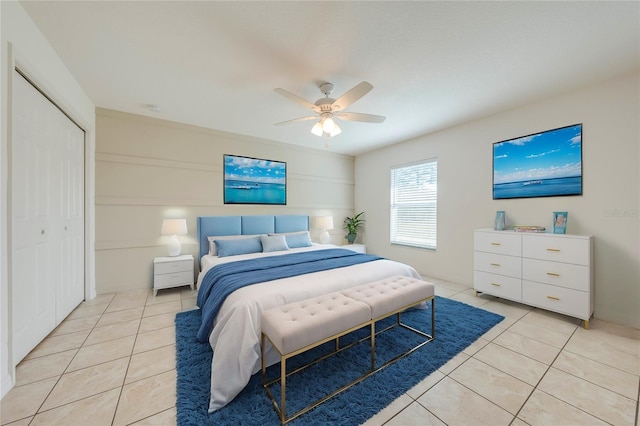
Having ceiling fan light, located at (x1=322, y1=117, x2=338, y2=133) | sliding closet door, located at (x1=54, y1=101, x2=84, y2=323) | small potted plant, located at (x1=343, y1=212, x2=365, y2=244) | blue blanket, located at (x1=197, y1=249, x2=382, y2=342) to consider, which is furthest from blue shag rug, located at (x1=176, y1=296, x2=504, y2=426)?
small potted plant, located at (x1=343, y1=212, x2=365, y2=244)

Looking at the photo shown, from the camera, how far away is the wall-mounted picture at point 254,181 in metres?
4.30

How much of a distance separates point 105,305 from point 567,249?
548 centimetres

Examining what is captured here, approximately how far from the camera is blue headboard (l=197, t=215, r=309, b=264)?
12.8 feet

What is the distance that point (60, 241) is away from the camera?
8.30ft

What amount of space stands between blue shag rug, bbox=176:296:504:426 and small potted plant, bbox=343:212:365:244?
3.06m

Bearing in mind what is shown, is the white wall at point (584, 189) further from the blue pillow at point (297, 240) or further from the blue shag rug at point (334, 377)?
the blue pillow at point (297, 240)

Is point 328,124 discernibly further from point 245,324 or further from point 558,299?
point 558,299

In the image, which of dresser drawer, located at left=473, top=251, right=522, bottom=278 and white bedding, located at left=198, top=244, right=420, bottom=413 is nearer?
white bedding, located at left=198, top=244, right=420, bottom=413

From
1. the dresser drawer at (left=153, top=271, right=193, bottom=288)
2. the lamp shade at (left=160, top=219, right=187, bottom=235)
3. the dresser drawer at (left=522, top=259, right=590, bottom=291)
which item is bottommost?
the dresser drawer at (left=153, top=271, right=193, bottom=288)

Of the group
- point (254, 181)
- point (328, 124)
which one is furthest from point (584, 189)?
point (254, 181)

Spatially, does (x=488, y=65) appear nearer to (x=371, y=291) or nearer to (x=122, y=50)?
(x=371, y=291)

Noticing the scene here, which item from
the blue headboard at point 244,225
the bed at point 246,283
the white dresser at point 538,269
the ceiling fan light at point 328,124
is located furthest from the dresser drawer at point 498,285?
the blue headboard at point 244,225

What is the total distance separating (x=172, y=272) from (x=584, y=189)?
17.7 ft

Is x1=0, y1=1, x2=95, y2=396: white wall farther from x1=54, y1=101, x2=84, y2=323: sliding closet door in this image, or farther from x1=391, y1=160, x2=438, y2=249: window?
x1=391, y1=160, x2=438, y2=249: window
